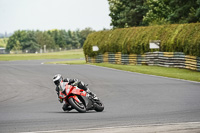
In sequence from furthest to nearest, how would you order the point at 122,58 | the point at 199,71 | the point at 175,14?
the point at 175,14 → the point at 122,58 → the point at 199,71

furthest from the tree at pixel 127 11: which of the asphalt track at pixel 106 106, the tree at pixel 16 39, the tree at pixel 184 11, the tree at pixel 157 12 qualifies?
the tree at pixel 16 39

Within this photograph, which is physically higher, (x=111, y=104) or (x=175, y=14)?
(x=175, y=14)

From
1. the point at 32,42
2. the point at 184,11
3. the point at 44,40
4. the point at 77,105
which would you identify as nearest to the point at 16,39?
the point at 32,42

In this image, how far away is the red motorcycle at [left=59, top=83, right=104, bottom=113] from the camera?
10156 mm

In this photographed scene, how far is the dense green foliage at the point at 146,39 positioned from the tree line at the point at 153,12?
8.10m

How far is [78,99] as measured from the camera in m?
10.4

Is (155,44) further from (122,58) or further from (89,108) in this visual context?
(89,108)

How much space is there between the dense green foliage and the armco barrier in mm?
414

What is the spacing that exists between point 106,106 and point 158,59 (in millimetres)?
24836

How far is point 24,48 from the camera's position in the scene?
17375 centimetres

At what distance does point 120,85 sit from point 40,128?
1240 centimetres


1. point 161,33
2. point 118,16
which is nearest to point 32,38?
point 118,16

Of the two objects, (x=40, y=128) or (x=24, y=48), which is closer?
(x=40, y=128)

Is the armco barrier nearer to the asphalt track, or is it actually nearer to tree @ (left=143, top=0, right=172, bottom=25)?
the asphalt track
